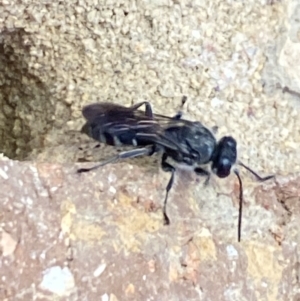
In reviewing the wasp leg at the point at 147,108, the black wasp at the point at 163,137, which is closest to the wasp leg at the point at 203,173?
the black wasp at the point at 163,137

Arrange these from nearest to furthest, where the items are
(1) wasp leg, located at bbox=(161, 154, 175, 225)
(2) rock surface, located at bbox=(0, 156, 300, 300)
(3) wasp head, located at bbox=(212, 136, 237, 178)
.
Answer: (2) rock surface, located at bbox=(0, 156, 300, 300), (1) wasp leg, located at bbox=(161, 154, 175, 225), (3) wasp head, located at bbox=(212, 136, 237, 178)

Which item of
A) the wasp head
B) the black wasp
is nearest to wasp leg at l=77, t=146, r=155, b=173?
the black wasp

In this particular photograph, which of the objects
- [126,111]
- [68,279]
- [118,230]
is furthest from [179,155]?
[68,279]

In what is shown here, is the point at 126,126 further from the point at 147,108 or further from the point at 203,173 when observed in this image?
the point at 203,173

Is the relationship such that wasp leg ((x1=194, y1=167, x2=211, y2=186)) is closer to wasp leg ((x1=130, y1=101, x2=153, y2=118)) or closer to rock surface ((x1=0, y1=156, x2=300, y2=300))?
rock surface ((x1=0, y1=156, x2=300, y2=300))

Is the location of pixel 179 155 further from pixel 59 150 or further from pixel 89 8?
pixel 89 8
